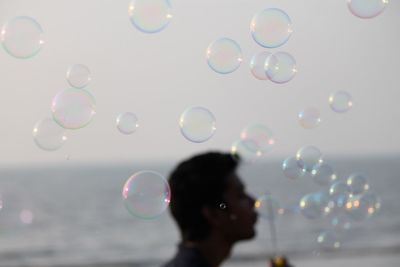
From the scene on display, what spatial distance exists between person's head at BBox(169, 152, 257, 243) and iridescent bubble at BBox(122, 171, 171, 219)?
53cm

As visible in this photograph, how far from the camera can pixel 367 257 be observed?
12.4 meters

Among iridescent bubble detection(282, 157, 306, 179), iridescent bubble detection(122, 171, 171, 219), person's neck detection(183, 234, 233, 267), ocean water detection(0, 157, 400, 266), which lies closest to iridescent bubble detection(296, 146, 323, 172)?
iridescent bubble detection(282, 157, 306, 179)

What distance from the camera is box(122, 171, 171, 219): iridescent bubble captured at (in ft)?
12.0

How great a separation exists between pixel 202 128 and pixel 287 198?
20.2 meters

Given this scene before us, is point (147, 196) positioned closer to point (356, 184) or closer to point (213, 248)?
point (213, 248)

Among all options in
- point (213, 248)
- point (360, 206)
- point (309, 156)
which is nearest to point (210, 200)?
point (213, 248)

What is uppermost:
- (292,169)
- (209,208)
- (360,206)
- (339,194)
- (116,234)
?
(209,208)

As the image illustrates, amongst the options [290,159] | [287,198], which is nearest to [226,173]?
[290,159]

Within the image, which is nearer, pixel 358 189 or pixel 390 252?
pixel 358 189

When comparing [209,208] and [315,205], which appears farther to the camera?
[315,205]

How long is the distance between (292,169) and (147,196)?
99cm

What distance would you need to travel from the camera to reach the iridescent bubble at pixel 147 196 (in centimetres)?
364

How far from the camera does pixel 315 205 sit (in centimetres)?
449

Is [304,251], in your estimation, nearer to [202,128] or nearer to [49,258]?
[49,258]
